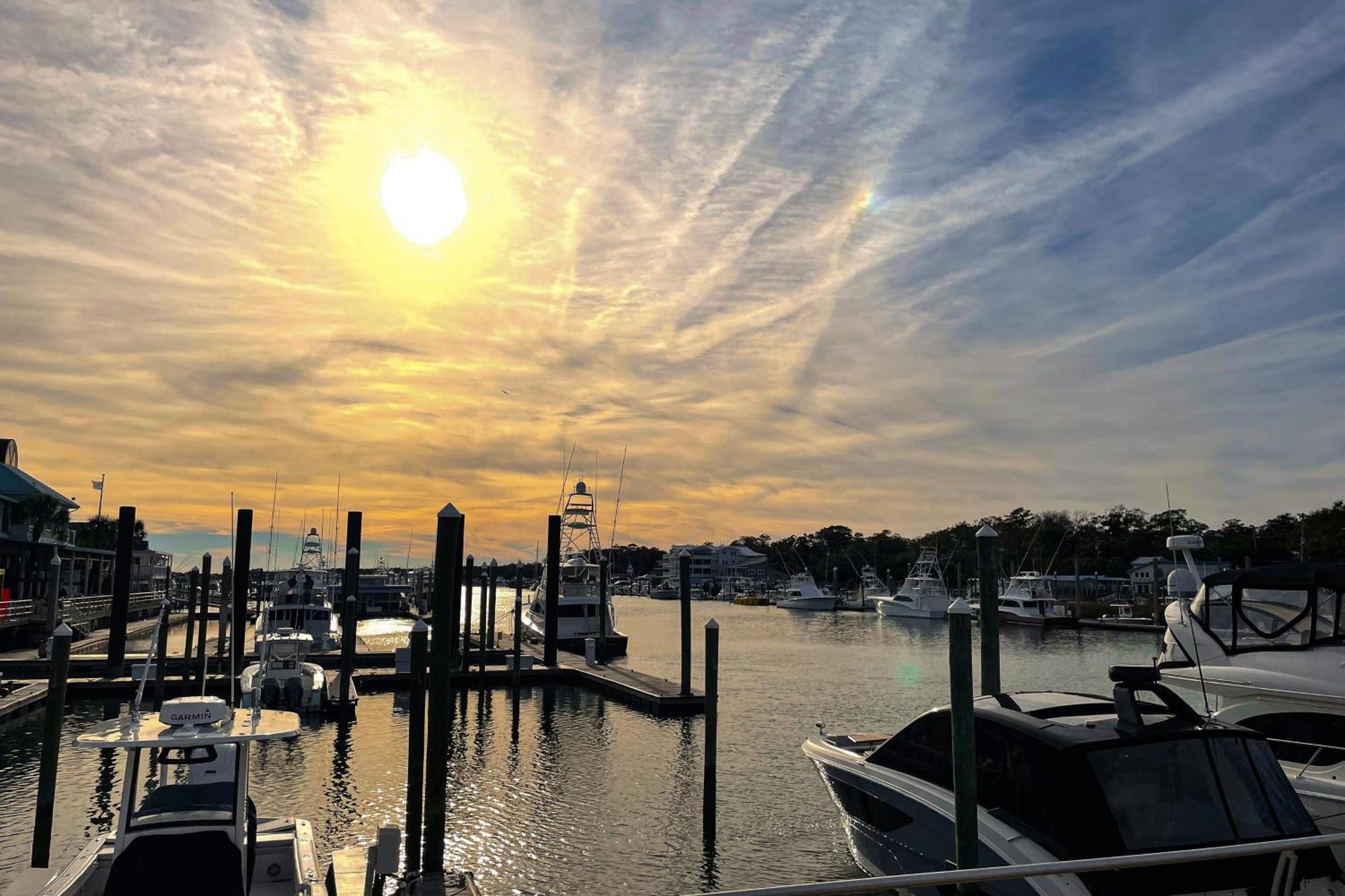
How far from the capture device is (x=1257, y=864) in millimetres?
6543

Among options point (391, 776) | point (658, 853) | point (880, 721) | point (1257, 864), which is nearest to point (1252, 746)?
point (1257, 864)

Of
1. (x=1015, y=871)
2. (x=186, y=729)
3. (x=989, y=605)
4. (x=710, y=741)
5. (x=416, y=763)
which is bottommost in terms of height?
(x=710, y=741)

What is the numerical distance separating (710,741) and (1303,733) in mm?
9035

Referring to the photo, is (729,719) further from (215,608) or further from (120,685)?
(215,608)

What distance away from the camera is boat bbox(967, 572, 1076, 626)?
7441cm

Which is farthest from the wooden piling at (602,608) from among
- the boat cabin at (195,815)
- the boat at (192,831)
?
the boat cabin at (195,815)

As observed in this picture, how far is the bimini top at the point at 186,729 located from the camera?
8.27m

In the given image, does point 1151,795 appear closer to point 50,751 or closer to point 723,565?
point 50,751

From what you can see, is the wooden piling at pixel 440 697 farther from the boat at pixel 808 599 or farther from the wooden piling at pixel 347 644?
the boat at pixel 808 599

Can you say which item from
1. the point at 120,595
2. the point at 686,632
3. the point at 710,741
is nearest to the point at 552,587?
the point at 686,632

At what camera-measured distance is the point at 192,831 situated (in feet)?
25.7

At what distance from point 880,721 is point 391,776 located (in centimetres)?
1513

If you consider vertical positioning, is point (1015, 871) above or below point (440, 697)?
above

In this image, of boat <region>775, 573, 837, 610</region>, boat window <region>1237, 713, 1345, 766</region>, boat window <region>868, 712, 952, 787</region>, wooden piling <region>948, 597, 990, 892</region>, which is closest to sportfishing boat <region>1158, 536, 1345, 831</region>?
boat window <region>1237, 713, 1345, 766</region>
